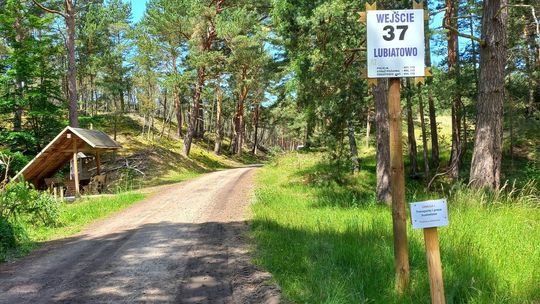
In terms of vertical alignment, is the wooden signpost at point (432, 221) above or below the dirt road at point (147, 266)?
above

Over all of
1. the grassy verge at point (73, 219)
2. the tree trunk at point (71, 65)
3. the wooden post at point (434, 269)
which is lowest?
the grassy verge at point (73, 219)

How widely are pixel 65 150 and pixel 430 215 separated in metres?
19.0

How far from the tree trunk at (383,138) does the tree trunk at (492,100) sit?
2.48 m

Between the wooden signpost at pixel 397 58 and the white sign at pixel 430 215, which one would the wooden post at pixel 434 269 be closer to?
the white sign at pixel 430 215

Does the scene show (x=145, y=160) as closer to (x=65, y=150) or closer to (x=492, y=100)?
(x=65, y=150)

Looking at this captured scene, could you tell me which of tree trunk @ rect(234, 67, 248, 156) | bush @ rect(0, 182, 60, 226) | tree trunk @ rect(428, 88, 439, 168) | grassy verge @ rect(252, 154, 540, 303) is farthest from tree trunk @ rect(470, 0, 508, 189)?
tree trunk @ rect(234, 67, 248, 156)

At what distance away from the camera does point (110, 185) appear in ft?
75.6

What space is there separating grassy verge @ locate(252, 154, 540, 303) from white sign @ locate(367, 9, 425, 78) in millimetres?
2281

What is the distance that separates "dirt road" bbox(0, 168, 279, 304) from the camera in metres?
5.41

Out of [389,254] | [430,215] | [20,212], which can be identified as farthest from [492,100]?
[20,212]

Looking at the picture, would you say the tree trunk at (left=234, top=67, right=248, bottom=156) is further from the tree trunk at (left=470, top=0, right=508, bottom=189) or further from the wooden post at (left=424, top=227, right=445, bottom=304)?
the wooden post at (left=424, top=227, right=445, bottom=304)

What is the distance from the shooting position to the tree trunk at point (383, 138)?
451 inches

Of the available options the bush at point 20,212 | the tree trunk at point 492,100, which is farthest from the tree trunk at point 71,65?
the tree trunk at point 492,100

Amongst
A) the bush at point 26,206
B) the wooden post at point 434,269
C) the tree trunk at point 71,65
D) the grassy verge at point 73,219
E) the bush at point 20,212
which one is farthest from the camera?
the tree trunk at point 71,65
